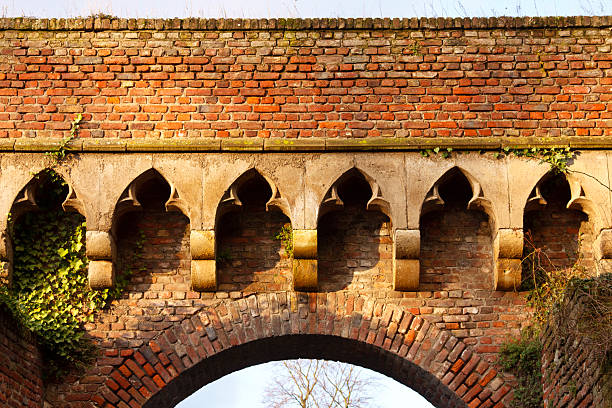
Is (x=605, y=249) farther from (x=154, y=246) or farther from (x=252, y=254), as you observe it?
(x=154, y=246)

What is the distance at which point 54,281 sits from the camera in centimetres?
1068

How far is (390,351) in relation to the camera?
10453 millimetres

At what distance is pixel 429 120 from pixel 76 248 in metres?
3.47

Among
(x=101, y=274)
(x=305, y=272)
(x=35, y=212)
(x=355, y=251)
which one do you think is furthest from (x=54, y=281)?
(x=355, y=251)

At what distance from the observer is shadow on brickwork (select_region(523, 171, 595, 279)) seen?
10.8 m

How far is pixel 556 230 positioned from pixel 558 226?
0.04 m

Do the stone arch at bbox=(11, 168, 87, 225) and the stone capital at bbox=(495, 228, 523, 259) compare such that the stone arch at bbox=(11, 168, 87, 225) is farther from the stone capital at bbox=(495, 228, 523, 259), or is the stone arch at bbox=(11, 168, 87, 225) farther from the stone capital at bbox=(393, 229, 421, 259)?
the stone capital at bbox=(495, 228, 523, 259)

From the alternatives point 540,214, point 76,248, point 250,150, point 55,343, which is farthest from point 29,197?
point 540,214

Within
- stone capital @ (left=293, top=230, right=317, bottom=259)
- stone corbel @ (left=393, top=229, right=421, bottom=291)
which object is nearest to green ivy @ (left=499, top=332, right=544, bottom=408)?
stone corbel @ (left=393, top=229, right=421, bottom=291)

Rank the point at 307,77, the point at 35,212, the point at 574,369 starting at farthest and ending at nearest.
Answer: the point at 307,77
the point at 35,212
the point at 574,369

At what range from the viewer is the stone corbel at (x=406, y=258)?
1054cm

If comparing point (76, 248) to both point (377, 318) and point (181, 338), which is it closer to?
point (181, 338)

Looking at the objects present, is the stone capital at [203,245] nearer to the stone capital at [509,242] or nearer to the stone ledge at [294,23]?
the stone ledge at [294,23]

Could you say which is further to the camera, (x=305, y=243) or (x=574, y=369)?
(x=305, y=243)
